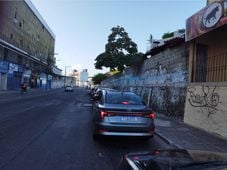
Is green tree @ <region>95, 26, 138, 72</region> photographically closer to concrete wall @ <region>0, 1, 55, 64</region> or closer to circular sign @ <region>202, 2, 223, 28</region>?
concrete wall @ <region>0, 1, 55, 64</region>

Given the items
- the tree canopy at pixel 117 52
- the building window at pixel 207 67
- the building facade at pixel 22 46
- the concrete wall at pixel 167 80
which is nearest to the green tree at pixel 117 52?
the tree canopy at pixel 117 52

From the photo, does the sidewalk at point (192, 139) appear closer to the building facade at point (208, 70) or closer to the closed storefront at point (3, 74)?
the building facade at point (208, 70)

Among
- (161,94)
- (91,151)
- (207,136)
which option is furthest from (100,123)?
(161,94)

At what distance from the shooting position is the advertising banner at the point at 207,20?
10320mm

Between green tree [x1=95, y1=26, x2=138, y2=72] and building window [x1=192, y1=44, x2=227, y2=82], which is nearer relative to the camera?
building window [x1=192, y1=44, x2=227, y2=82]

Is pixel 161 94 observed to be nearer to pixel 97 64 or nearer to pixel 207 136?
pixel 207 136

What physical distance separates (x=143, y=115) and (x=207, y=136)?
128 inches

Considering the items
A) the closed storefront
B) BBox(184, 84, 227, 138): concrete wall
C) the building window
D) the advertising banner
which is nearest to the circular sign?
the advertising banner

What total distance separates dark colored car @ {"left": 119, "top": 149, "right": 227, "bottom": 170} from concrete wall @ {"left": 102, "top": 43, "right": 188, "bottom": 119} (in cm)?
1152

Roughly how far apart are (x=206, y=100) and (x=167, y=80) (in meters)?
6.72

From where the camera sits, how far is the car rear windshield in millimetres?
9289

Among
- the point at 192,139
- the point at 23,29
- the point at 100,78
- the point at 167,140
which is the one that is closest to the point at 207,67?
the point at 192,139

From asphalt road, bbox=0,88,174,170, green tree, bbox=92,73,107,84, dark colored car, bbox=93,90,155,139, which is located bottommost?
asphalt road, bbox=0,88,174,170

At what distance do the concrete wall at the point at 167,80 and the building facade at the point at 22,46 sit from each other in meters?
28.5
